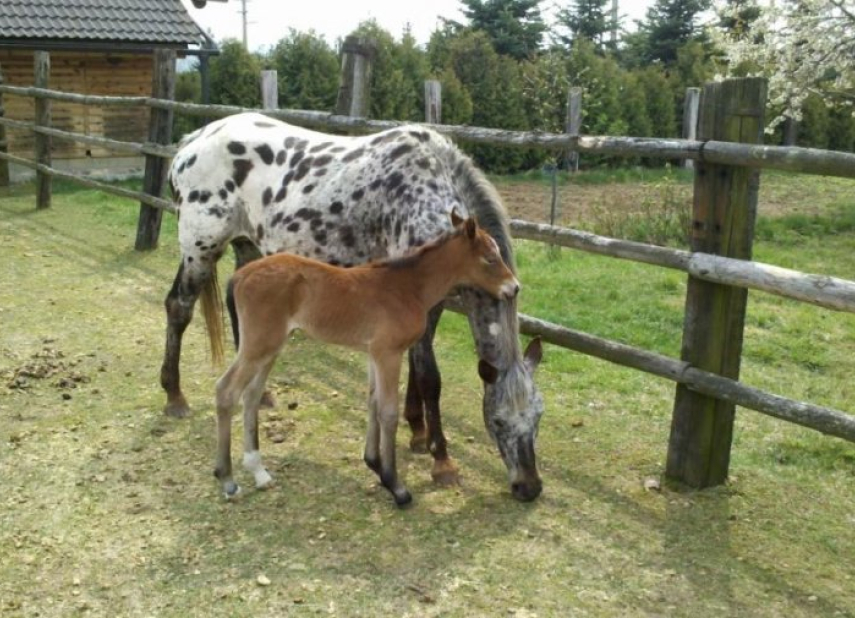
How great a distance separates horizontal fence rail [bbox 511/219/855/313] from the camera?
3242 millimetres

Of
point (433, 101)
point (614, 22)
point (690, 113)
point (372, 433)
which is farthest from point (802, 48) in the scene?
point (614, 22)

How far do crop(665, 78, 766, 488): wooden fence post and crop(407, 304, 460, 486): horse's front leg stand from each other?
1025mm

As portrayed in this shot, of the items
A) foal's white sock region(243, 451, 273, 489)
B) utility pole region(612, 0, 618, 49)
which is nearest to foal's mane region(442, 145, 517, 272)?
foal's white sock region(243, 451, 273, 489)

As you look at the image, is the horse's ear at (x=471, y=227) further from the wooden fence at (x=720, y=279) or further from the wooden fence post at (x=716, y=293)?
the wooden fence post at (x=716, y=293)

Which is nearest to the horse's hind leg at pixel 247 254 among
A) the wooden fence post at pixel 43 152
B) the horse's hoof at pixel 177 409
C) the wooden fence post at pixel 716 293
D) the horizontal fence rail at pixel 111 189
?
the horse's hoof at pixel 177 409

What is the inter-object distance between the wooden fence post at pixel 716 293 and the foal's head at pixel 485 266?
847 millimetres

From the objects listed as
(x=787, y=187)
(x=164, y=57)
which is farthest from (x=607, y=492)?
(x=787, y=187)

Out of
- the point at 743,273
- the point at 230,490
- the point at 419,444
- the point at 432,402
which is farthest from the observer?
the point at 419,444

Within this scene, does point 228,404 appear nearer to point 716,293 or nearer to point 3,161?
point 716,293

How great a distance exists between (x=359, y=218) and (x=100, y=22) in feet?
43.4

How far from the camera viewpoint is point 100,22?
15477mm

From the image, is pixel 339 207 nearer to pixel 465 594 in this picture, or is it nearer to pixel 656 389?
pixel 465 594

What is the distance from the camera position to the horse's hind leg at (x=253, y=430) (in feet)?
13.0

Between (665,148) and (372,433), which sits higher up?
(665,148)
